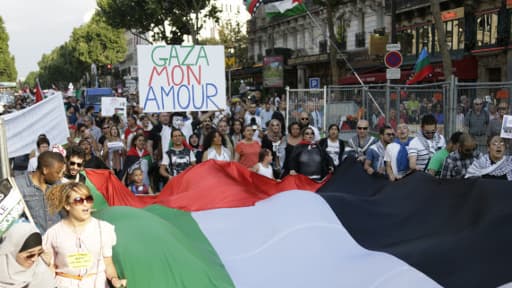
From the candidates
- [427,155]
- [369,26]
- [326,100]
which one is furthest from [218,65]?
[369,26]

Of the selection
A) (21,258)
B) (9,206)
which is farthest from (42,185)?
(21,258)

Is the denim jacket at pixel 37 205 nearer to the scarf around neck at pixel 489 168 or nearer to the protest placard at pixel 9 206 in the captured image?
the protest placard at pixel 9 206

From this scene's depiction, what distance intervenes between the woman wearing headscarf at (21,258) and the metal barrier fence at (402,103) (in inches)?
332

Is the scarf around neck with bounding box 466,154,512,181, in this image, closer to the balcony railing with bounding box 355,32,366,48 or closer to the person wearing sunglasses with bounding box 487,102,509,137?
the person wearing sunglasses with bounding box 487,102,509,137

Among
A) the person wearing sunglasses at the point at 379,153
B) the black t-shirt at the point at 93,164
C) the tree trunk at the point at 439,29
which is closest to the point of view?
the black t-shirt at the point at 93,164

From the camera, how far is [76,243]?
4238 mm

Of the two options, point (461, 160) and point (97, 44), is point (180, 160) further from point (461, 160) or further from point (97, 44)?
point (97, 44)

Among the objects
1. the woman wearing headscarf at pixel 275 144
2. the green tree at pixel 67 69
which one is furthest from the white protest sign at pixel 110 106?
the green tree at pixel 67 69

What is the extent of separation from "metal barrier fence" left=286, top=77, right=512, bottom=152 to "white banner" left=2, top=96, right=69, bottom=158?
6451 mm

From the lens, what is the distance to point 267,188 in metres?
8.08

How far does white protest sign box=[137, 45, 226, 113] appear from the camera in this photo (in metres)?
10.1

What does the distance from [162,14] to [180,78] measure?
31415 millimetres

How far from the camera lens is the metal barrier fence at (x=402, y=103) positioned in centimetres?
1084

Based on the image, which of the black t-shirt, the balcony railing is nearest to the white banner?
the black t-shirt
